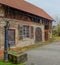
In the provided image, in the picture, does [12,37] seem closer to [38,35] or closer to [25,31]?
[25,31]

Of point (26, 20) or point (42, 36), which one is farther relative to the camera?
point (42, 36)

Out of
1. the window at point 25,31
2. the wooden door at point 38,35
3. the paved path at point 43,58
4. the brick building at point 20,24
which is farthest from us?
the wooden door at point 38,35

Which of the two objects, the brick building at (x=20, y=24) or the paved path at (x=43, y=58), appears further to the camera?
the brick building at (x=20, y=24)

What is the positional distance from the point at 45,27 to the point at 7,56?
25.2 meters

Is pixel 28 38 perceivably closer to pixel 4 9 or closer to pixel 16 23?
pixel 16 23

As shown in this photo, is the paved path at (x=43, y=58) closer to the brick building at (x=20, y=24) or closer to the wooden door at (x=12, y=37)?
the wooden door at (x=12, y=37)

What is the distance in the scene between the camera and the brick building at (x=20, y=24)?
22.2 meters

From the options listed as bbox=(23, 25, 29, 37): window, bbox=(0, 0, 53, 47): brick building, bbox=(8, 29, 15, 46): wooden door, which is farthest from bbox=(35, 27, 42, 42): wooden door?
bbox=(8, 29, 15, 46): wooden door

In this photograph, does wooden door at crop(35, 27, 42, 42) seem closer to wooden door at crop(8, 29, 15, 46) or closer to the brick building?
the brick building

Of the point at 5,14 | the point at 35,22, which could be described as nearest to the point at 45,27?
the point at 35,22

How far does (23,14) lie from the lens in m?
26.6

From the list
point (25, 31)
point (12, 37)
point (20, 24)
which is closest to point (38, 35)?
point (25, 31)

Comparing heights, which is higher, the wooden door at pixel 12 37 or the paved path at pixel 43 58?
the wooden door at pixel 12 37

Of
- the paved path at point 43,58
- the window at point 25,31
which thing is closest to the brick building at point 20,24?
the window at point 25,31
